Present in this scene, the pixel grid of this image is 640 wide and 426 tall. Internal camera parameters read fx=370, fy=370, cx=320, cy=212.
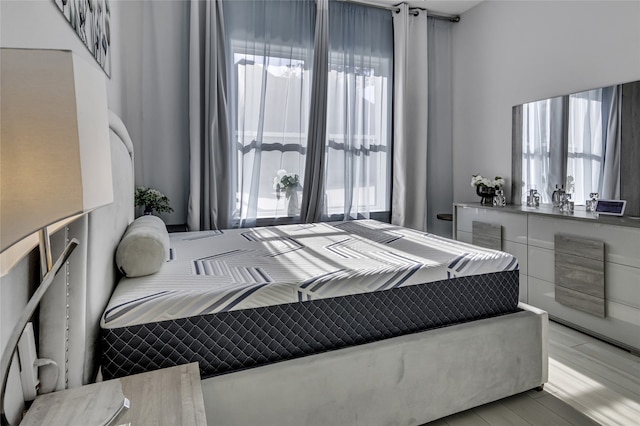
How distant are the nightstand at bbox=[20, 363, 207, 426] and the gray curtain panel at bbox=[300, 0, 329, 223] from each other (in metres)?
2.68

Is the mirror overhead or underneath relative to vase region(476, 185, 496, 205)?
overhead

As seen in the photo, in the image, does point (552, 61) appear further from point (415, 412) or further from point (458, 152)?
point (415, 412)

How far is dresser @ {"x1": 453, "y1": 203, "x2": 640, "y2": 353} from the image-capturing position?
2266 mm

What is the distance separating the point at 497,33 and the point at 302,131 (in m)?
2.21

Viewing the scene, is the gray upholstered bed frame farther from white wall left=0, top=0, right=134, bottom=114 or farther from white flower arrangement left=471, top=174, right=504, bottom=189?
white flower arrangement left=471, top=174, right=504, bottom=189

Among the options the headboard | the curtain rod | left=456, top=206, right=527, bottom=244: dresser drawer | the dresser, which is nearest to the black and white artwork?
the headboard

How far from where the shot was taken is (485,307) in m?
1.78

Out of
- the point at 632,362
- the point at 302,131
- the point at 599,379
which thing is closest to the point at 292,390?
the point at 599,379

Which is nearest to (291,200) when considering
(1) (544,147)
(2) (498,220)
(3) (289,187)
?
(3) (289,187)

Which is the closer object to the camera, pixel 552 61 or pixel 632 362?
pixel 632 362

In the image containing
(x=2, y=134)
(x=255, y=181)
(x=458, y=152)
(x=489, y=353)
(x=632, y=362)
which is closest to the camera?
(x=2, y=134)

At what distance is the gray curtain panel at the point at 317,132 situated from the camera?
3.57 metres

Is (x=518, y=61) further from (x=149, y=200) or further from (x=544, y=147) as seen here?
(x=149, y=200)

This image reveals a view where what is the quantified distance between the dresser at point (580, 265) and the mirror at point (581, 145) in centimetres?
27
